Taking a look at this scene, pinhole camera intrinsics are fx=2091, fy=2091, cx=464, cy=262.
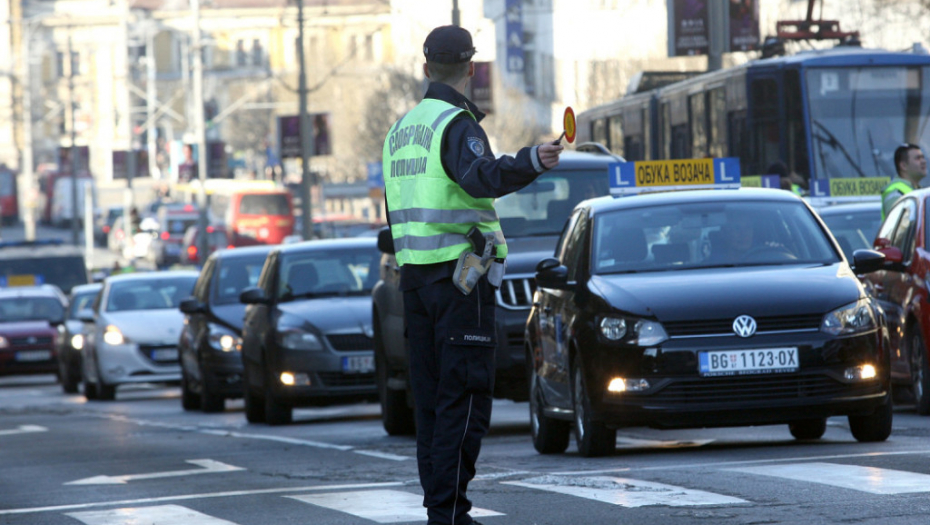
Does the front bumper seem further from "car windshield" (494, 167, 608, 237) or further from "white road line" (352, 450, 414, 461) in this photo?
"white road line" (352, 450, 414, 461)

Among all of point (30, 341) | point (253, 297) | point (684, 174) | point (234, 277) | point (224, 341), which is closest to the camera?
point (684, 174)

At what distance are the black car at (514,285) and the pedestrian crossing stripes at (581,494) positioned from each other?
137 inches

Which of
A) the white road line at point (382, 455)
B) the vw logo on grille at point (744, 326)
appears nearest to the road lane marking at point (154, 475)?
the white road line at point (382, 455)

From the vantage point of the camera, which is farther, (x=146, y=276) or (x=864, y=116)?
(x=146, y=276)

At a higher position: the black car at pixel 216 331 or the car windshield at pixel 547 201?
the car windshield at pixel 547 201

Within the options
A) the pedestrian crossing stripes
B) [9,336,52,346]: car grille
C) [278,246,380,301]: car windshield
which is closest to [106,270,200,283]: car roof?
[9,336,52,346]: car grille

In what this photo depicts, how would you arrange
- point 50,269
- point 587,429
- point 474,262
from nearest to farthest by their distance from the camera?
point 474,262, point 587,429, point 50,269

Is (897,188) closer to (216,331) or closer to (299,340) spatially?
(299,340)

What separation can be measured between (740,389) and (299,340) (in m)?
7.38

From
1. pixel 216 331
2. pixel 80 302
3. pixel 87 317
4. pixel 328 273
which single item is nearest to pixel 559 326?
pixel 328 273

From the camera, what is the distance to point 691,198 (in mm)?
12055

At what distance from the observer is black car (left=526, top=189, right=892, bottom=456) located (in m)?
10.6

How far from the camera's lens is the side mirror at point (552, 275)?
11578 millimetres

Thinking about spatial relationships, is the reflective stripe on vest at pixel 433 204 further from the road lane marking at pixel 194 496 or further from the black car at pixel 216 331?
the black car at pixel 216 331
